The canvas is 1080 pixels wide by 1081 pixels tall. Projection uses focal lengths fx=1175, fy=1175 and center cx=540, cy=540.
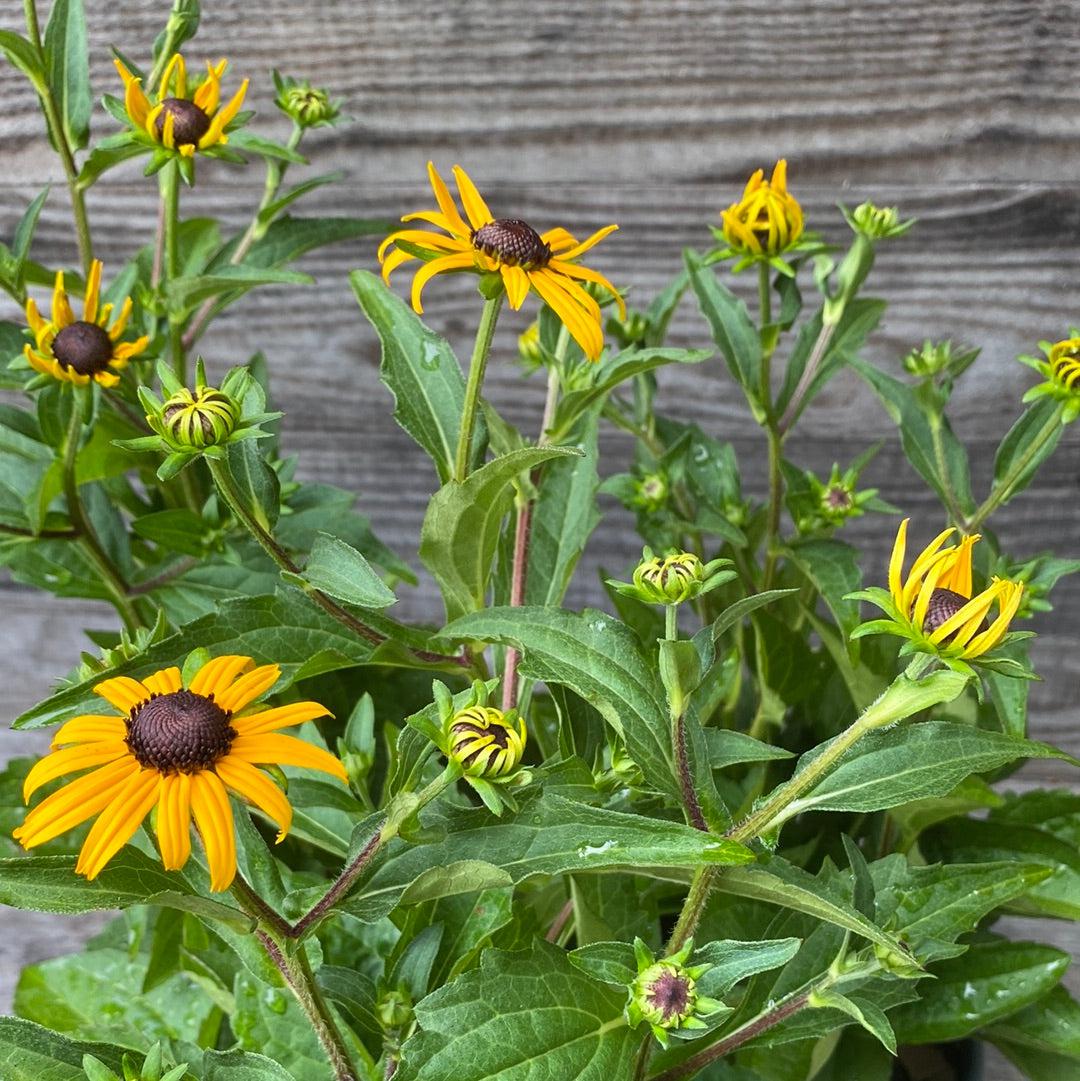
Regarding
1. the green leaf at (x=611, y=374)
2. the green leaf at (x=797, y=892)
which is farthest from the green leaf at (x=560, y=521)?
the green leaf at (x=797, y=892)

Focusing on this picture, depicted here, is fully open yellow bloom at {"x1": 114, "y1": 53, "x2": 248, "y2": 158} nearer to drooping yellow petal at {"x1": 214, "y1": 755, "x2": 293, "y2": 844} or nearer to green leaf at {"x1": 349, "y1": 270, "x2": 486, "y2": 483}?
green leaf at {"x1": 349, "y1": 270, "x2": 486, "y2": 483}

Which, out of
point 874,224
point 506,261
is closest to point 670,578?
point 506,261

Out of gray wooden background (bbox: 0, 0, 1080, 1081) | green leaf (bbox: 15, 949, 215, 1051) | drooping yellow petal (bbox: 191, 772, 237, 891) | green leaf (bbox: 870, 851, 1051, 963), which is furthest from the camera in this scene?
gray wooden background (bbox: 0, 0, 1080, 1081)

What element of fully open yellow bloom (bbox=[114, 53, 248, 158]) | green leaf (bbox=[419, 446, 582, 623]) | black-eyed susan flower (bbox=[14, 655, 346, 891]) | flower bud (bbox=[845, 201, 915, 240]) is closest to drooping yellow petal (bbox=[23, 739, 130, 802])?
black-eyed susan flower (bbox=[14, 655, 346, 891])

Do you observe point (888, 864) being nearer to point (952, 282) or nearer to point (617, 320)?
point (617, 320)

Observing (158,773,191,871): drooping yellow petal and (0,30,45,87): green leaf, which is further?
(0,30,45,87): green leaf

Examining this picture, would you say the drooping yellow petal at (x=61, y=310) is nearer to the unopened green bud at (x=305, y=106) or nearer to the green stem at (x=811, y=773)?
the unopened green bud at (x=305, y=106)

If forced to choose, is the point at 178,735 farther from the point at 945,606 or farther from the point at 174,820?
the point at 945,606

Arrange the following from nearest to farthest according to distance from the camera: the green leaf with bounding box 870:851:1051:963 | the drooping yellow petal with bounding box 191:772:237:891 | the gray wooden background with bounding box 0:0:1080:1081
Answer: the drooping yellow petal with bounding box 191:772:237:891 → the green leaf with bounding box 870:851:1051:963 → the gray wooden background with bounding box 0:0:1080:1081
